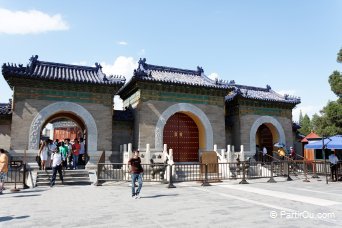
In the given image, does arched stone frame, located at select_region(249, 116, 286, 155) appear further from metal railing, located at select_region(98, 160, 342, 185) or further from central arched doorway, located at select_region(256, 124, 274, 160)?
metal railing, located at select_region(98, 160, 342, 185)

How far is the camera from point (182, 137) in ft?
59.2

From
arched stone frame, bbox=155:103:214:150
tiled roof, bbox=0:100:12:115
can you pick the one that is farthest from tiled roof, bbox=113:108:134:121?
tiled roof, bbox=0:100:12:115

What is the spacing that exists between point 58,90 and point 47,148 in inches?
131

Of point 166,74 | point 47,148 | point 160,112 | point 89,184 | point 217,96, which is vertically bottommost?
point 89,184

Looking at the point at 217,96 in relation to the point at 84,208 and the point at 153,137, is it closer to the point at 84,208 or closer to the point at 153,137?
the point at 153,137

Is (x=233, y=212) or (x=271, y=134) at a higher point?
(x=271, y=134)

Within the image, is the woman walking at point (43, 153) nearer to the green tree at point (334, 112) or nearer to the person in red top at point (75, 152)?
the person in red top at point (75, 152)

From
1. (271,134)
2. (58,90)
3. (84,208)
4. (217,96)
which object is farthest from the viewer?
(271,134)

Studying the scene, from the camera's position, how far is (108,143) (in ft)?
50.2

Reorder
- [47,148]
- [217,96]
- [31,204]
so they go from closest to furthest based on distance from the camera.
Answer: [31,204] → [47,148] → [217,96]

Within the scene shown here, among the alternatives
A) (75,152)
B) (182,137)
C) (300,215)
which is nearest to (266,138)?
(182,137)

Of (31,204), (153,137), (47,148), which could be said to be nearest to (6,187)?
(47,148)

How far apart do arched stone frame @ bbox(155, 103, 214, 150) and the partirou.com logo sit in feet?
34.1

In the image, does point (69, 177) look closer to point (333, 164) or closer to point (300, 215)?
point (300, 215)
